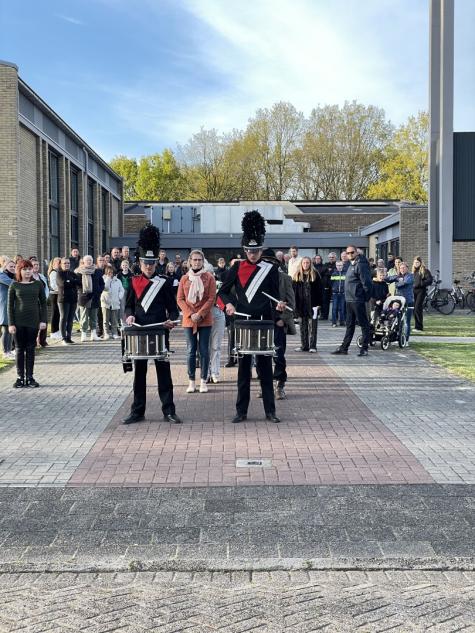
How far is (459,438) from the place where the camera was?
8.01 metres

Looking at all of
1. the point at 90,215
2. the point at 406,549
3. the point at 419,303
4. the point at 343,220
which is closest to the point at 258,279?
the point at 406,549

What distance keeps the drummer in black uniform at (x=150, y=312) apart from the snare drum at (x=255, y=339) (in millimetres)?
769

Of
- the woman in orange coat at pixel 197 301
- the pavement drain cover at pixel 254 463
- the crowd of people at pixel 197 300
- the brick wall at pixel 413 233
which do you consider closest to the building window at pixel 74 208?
the crowd of people at pixel 197 300

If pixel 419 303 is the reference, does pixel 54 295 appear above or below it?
above

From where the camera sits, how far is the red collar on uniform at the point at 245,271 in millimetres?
9094

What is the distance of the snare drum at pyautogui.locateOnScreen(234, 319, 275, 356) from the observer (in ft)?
29.3

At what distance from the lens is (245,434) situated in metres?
8.28

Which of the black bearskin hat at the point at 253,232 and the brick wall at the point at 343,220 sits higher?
the brick wall at the point at 343,220

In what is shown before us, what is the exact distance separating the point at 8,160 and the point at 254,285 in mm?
19083

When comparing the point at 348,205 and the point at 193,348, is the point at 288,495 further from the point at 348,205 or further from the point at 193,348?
the point at 348,205

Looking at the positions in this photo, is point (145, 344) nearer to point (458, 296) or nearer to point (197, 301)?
point (197, 301)

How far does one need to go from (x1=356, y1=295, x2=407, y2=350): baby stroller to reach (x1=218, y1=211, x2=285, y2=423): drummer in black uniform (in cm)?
726

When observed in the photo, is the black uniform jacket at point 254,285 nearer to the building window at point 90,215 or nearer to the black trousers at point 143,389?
the black trousers at point 143,389

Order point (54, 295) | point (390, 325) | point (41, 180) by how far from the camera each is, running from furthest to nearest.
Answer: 1. point (41, 180)
2. point (54, 295)
3. point (390, 325)
